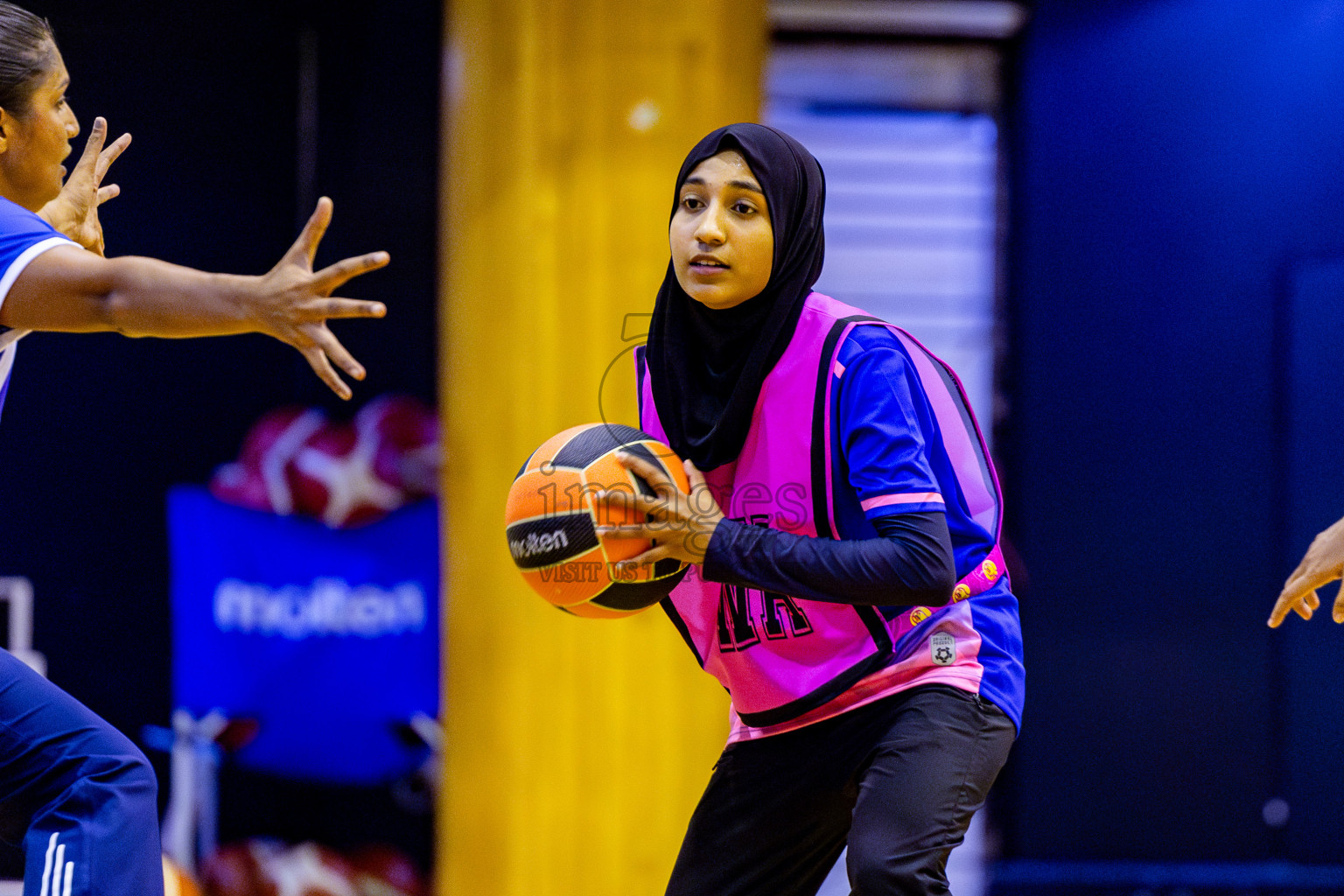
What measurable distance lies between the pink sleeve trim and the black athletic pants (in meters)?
0.40

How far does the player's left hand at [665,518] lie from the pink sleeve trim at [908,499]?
28 centimetres

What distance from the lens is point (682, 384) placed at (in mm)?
2500

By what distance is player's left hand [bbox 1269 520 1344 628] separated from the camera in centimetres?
272

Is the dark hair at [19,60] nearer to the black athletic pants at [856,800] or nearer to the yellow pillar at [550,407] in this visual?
the yellow pillar at [550,407]

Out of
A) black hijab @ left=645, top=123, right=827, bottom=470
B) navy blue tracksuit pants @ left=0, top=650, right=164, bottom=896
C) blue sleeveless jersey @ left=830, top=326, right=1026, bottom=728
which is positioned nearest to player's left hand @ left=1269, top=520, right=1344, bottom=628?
blue sleeveless jersey @ left=830, top=326, right=1026, bottom=728

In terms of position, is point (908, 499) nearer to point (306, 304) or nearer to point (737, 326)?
point (737, 326)

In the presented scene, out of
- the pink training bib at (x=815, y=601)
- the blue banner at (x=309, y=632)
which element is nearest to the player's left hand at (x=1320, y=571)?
the pink training bib at (x=815, y=601)

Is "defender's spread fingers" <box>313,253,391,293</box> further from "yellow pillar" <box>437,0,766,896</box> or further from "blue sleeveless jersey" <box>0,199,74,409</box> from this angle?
"yellow pillar" <box>437,0,766,896</box>

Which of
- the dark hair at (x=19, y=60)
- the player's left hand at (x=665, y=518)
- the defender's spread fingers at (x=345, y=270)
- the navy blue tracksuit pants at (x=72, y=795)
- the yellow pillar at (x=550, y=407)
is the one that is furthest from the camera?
the yellow pillar at (x=550, y=407)

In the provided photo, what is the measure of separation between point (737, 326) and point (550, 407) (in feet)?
5.53

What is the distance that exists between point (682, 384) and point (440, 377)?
213 cm

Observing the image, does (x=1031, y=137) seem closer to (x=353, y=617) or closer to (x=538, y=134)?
(x=538, y=134)

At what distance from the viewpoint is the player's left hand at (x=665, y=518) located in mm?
2242

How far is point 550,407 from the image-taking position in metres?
4.10
